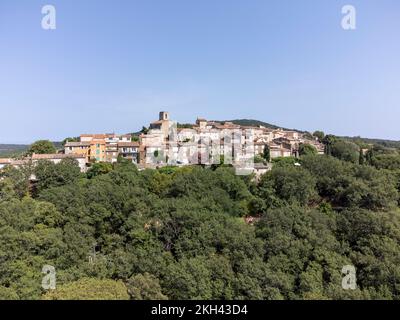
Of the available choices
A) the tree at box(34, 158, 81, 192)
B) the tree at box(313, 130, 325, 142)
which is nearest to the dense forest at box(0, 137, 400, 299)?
the tree at box(34, 158, 81, 192)

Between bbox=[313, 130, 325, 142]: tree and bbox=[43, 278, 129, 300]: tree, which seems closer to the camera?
bbox=[43, 278, 129, 300]: tree

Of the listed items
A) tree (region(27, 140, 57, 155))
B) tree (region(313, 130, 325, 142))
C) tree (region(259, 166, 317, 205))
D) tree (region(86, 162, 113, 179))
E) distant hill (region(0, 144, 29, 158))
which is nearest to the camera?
tree (region(259, 166, 317, 205))

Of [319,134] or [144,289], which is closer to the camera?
[144,289]

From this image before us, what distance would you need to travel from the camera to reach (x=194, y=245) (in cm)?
1655

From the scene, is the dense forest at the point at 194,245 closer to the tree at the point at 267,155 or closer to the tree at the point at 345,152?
the tree at the point at 267,155

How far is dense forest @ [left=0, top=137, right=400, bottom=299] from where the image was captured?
1377 centimetres

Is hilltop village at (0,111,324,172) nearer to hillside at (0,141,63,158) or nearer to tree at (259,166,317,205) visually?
tree at (259,166,317,205)

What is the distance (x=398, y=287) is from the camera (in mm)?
14406

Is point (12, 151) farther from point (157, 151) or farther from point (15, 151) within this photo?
point (157, 151)

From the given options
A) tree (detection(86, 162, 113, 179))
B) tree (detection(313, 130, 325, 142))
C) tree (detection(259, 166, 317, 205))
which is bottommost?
tree (detection(259, 166, 317, 205))

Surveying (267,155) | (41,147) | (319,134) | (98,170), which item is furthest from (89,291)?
(319,134)

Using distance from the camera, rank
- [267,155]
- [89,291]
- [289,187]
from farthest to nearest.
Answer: [267,155], [289,187], [89,291]

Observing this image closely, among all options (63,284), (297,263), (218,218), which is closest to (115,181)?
(218,218)
